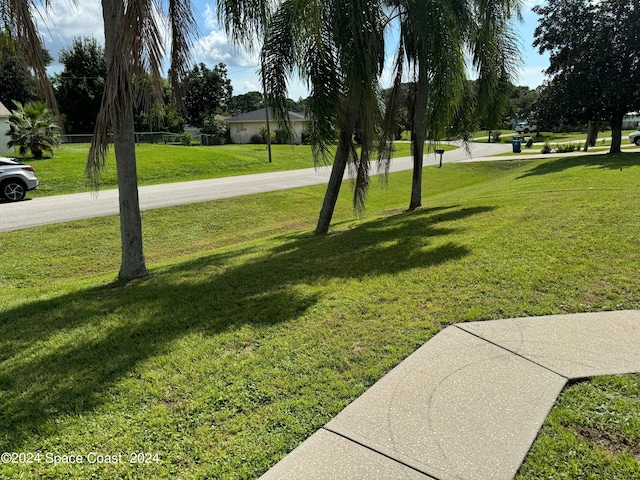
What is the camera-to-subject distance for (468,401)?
277 centimetres

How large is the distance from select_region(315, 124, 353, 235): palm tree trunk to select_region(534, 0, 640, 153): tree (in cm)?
1926

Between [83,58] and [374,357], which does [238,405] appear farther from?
[83,58]

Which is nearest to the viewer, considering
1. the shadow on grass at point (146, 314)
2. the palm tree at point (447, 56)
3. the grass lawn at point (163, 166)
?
the shadow on grass at point (146, 314)

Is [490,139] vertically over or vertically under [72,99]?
under

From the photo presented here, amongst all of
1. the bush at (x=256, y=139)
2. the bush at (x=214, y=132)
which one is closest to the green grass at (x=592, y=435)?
the bush at (x=214, y=132)

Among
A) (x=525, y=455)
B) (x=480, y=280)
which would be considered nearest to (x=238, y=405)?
(x=525, y=455)

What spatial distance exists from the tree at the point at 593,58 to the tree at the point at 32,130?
26055 mm

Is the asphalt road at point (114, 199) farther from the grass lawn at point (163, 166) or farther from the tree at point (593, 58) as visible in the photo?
the tree at point (593, 58)

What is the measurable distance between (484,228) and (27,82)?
6.69 meters

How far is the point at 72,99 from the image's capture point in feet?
159

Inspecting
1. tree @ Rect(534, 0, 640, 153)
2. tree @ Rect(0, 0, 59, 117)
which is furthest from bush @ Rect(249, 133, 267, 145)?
tree @ Rect(0, 0, 59, 117)

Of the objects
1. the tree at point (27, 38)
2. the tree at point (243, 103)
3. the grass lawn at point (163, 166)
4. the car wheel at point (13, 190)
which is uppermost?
the tree at point (243, 103)

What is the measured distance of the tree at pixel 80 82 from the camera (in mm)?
47344

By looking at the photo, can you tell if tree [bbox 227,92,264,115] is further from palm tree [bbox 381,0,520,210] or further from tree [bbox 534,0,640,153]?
palm tree [bbox 381,0,520,210]
